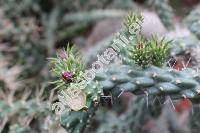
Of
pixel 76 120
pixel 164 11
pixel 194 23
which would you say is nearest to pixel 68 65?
pixel 76 120

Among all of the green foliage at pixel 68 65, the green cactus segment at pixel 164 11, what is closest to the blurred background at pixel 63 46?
the green cactus segment at pixel 164 11

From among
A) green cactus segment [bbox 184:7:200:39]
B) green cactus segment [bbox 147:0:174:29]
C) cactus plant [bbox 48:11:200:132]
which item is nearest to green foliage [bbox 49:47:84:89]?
cactus plant [bbox 48:11:200:132]

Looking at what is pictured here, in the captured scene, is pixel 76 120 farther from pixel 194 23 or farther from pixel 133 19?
pixel 194 23

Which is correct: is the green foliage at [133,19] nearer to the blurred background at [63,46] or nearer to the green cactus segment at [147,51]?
the green cactus segment at [147,51]

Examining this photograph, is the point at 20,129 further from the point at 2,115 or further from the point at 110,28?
the point at 110,28

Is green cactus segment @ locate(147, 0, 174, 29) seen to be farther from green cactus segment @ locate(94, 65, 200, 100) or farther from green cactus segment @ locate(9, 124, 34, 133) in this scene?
green cactus segment @ locate(9, 124, 34, 133)

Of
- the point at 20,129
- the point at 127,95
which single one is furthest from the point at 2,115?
the point at 127,95

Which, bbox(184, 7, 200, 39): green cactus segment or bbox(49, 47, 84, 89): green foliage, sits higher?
bbox(184, 7, 200, 39): green cactus segment
